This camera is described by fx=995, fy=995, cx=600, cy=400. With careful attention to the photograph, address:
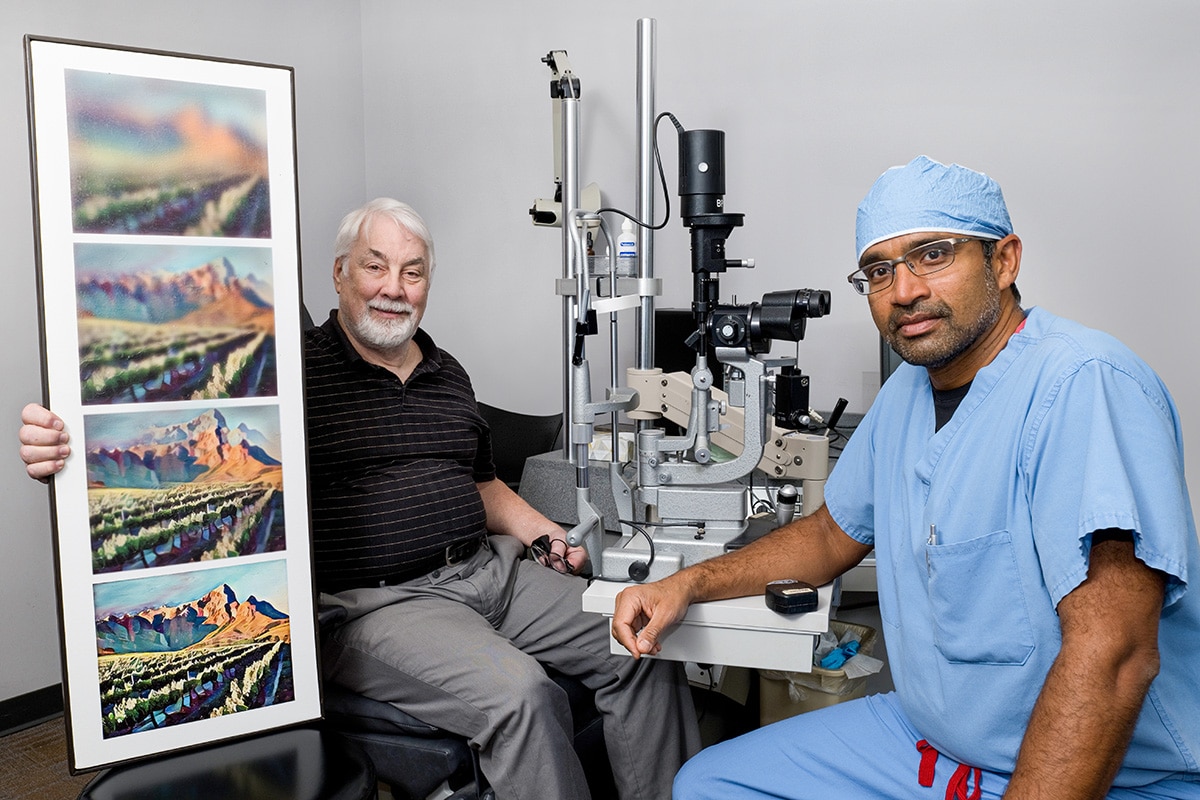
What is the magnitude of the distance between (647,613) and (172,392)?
2.62 ft

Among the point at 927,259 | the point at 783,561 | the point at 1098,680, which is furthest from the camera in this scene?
the point at 783,561

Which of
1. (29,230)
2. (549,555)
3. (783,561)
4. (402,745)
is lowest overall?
(402,745)

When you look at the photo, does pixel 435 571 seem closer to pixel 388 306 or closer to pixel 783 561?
pixel 388 306

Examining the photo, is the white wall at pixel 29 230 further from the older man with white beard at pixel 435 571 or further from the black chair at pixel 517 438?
the black chair at pixel 517 438

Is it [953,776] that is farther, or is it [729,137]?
[729,137]

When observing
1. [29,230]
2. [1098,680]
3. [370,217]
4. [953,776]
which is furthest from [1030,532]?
[29,230]

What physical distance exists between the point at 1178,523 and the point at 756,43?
2288 millimetres

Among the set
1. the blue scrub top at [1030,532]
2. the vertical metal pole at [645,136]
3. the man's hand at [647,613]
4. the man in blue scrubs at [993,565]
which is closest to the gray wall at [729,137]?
the vertical metal pole at [645,136]

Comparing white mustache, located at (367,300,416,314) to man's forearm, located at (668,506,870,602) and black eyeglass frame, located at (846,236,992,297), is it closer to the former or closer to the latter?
man's forearm, located at (668,506,870,602)

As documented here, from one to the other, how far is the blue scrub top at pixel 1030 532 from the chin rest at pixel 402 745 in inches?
30.8

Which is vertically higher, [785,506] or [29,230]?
[29,230]

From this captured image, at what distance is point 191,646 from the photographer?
156cm

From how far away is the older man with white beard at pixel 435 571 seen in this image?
1.73 m

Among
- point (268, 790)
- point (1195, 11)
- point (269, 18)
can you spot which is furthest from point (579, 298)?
point (269, 18)
